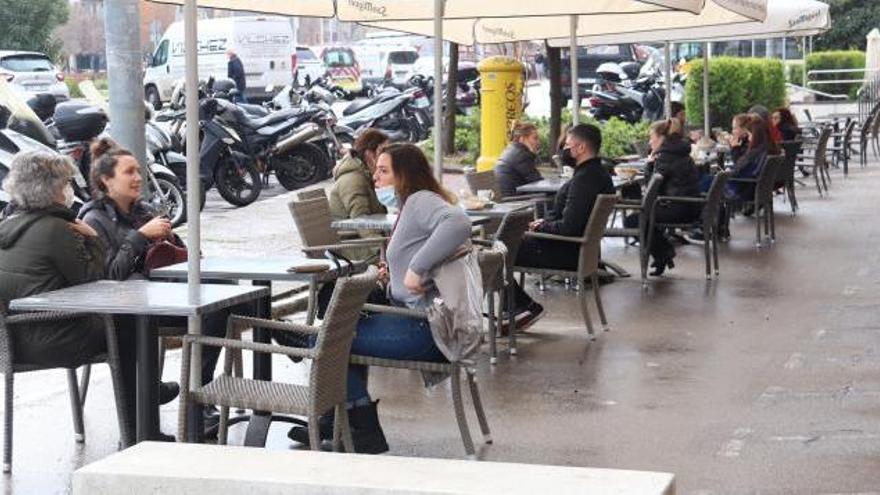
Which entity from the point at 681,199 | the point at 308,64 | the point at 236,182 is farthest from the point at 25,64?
the point at 681,199

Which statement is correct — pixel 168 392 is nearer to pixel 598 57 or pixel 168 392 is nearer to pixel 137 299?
pixel 137 299

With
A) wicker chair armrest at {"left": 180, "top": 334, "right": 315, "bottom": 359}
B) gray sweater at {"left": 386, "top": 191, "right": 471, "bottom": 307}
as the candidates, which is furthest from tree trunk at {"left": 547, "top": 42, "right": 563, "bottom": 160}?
wicker chair armrest at {"left": 180, "top": 334, "right": 315, "bottom": 359}

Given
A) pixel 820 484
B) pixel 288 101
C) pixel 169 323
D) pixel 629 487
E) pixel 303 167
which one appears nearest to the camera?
pixel 629 487

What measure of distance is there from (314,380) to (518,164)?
7.05 m

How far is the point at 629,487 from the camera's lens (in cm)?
396

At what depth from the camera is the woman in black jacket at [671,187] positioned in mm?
13305

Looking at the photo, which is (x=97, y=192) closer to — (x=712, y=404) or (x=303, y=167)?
(x=712, y=404)

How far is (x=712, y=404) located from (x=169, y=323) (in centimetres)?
277

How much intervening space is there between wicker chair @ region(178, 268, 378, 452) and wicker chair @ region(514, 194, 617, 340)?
3.91 meters

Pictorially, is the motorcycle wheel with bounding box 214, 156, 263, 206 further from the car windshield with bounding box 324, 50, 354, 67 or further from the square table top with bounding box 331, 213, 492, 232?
the car windshield with bounding box 324, 50, 354, 67

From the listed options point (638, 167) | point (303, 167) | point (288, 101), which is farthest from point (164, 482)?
point (288, 101)

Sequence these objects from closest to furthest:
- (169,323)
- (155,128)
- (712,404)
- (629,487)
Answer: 1. (629,487)
2. (169,323)
3. (712,404)
4. (155,128)

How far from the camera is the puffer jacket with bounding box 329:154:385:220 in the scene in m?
10.4

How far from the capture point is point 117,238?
305 inches
